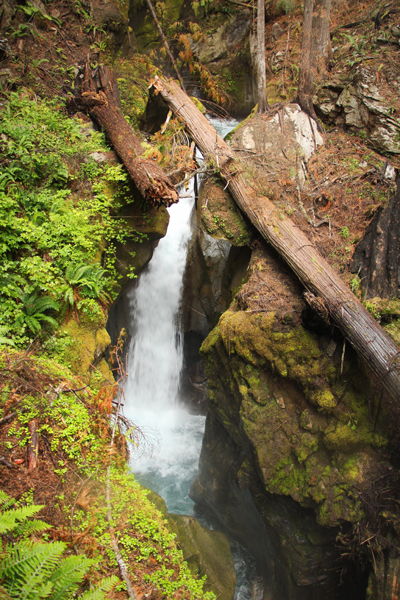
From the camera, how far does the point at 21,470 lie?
3.27 m

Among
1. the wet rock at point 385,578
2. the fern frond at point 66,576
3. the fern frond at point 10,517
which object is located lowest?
the wet rock at point 385,578

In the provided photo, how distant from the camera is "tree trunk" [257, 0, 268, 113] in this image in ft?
28.1

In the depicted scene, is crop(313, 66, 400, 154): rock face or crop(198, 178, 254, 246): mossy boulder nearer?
crop(198, 178, 254, 246): mossy boulder

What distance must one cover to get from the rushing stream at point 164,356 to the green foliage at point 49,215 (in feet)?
10.6

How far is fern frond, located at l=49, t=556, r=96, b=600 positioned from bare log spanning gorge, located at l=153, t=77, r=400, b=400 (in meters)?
4.27

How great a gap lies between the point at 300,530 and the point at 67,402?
4710 mm

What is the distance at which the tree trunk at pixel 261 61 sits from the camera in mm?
8555

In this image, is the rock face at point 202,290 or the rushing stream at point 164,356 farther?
the rushing stream at point 164,356

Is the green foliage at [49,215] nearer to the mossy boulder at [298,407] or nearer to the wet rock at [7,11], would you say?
the wet rock at [7,11]

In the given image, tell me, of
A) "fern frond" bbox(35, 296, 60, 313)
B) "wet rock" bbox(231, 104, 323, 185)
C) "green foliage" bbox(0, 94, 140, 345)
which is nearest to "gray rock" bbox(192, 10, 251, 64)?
"wet rock" bbox(231, 104, 323, 185)

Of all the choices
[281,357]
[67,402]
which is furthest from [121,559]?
[281,357]

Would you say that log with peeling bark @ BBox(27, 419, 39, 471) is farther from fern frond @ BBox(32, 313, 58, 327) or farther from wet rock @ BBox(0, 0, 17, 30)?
wet rock @ BBox(0, 0, 17, 30)

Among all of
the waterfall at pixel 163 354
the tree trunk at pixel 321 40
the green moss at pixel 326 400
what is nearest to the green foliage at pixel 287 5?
the tree trunk at pixel 321 40

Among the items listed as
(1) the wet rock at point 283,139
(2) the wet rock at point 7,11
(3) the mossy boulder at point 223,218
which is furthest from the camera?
(2) the wet rock at point 7,11
